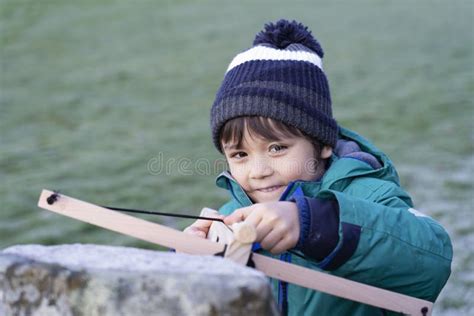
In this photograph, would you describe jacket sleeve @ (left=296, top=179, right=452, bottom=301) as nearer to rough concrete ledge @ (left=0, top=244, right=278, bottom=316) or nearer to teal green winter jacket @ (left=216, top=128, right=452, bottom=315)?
teal green winter jacket @ (left=216, top=128, right=452, bottom=315)


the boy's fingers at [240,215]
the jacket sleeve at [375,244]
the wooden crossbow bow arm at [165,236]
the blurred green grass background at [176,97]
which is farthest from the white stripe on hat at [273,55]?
the blurred green grass background at [176,97]

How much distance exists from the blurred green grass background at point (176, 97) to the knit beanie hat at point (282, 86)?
2.29 metres

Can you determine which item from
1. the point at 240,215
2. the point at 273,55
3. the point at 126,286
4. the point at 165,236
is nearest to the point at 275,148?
the point at 273,55

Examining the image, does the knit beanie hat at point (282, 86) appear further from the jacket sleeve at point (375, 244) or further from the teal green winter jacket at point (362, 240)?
the jacket sleeve at point (375, 244)

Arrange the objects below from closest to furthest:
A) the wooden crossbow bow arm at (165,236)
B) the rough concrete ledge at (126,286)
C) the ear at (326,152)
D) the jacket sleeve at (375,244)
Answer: the rough concrete ledge at (126,286)
the wooden crossbow bow arm at (165,236)
the jacket sleeve at (375,244)
the ear at (326,152)

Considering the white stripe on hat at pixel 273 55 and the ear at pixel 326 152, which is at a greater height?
the white stripe on hat at pixel 273 55

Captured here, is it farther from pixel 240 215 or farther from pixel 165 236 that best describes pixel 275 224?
pixel 165 236

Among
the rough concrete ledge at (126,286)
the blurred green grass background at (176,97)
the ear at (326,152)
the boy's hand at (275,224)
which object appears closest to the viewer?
the rough concrete ledge at (126,286)

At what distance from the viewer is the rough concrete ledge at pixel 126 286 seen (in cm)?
167

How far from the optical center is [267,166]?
2.95 m

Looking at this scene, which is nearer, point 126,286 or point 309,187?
point 126,286

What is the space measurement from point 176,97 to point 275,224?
944 cm

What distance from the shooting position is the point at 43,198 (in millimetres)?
2080

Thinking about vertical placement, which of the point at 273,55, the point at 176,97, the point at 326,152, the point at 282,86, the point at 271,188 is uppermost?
the point at 273,55
